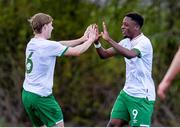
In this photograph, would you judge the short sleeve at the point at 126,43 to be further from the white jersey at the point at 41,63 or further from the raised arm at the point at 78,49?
the white jersey at the point at 41,63

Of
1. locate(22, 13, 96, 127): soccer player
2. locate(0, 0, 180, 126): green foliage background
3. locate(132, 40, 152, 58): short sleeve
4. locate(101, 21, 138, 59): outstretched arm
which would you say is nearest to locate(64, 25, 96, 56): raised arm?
locate(22, 13, 96, 127): soccer player

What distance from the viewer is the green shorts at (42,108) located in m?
9.16

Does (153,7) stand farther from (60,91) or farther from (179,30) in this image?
(60,91)

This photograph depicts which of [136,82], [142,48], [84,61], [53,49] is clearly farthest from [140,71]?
[84,61]

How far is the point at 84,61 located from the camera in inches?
642

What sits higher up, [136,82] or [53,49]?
[53,49]

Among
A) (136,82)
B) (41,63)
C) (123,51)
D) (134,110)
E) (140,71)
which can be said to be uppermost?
(123,51)

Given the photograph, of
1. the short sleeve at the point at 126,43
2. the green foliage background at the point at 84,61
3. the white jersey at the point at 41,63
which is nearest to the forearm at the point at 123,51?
the short sleeve at the point at 126,43

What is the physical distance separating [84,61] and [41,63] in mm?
7209

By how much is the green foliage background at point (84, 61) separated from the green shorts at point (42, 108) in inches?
272

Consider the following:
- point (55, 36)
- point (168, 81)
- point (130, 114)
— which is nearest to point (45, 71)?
point (130, 114)

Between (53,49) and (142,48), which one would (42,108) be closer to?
(53,49)

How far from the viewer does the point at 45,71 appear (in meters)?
9.14

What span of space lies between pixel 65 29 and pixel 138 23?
668 cm
